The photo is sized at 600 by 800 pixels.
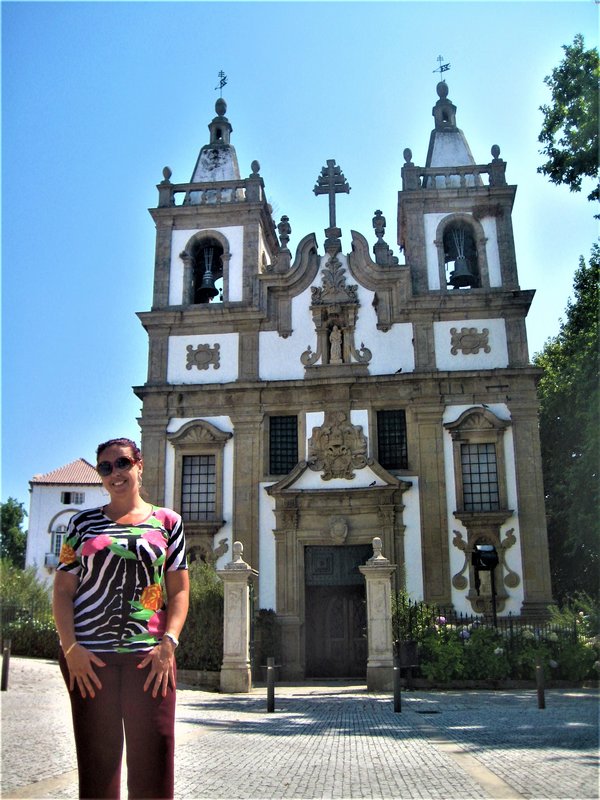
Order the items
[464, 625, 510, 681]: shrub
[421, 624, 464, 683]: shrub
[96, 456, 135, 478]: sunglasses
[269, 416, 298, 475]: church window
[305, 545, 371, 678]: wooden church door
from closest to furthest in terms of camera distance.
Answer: [96, 456, 135, 478]: sunglasses
[421, 624, 464, 683]: shrub
[464, 625, 510, 681]: shrub
[305, 545, 371, 678]: wooden church door
[269, 416, 298, 475]: church window

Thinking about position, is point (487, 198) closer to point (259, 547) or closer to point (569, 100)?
point (569, 100)

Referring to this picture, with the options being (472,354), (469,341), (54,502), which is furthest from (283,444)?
(54,502)

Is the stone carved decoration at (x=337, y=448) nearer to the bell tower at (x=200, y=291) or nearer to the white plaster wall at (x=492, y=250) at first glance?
the bell tower at (x=200, y=291)

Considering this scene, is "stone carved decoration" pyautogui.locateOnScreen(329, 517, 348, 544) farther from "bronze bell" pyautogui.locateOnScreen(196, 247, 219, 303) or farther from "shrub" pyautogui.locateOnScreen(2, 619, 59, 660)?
"bronze bell" pyautogui.locateOnScreen(196, 247, 219, 303)

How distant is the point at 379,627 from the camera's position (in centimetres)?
1648

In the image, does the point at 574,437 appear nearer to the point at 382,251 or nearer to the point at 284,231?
the point at 382,251

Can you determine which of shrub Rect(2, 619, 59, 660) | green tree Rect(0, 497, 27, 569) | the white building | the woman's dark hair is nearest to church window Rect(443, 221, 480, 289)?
shrub Rect(2, 619, 59, 660)

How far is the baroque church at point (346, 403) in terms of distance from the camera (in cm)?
2205

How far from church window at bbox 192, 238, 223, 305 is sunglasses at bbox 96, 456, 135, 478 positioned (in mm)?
22795


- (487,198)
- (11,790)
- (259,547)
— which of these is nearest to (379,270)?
(487,198)

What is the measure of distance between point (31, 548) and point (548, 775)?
4659cm

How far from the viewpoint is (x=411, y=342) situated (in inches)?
960

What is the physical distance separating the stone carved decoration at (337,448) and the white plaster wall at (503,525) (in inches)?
99.3

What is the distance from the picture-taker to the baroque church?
72.3 ft
